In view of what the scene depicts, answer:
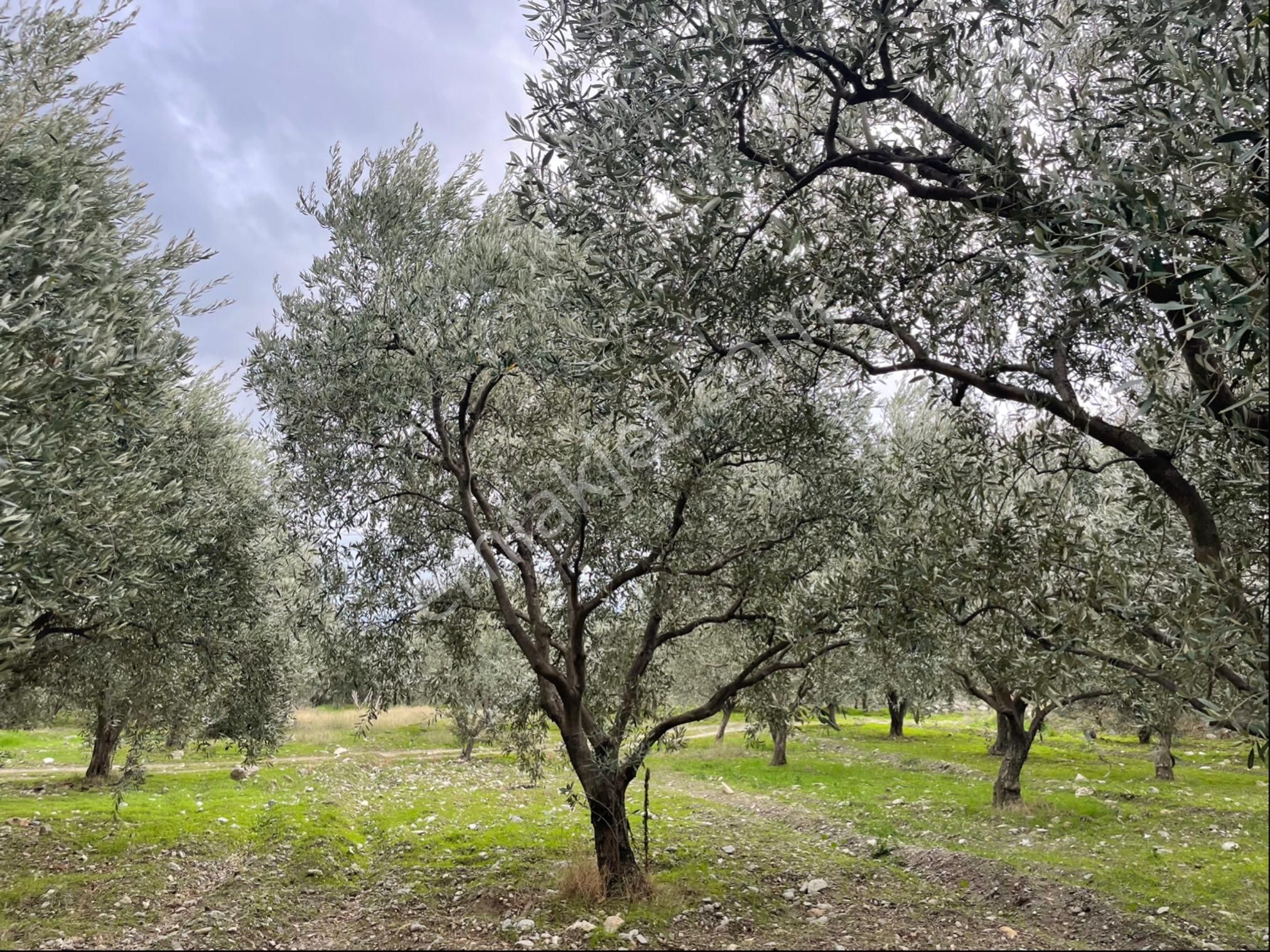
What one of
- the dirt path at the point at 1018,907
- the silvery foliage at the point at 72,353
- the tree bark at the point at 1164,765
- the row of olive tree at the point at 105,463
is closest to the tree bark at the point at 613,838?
the dirt path at the point at 1018,907

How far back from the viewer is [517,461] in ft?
45.0

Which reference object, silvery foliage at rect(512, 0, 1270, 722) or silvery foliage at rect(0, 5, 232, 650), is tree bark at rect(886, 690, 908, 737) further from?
silvery foliage at rect(0, 5, 232, 650)

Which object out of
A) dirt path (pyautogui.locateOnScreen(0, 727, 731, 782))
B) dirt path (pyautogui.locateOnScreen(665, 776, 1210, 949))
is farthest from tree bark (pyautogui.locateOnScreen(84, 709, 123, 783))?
dirt path (pyautogui.locateOnScreen(665, 776, 1210, 949))

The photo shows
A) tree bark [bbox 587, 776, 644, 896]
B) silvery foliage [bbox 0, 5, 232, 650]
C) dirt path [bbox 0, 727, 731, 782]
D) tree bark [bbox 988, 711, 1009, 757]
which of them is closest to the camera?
silvery foliage [bbox 0, 5, 232, 650]

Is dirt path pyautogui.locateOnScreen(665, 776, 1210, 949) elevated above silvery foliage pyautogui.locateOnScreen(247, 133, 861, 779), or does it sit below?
below

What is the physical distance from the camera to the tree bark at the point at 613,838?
1230cm

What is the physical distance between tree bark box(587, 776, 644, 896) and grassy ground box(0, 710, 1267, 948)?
1.38 feet

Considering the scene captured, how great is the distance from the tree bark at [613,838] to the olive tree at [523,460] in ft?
0.12

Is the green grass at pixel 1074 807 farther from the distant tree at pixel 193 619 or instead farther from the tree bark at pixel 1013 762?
the distant tree at pixel 193 619

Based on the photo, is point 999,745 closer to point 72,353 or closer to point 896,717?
point 896,717

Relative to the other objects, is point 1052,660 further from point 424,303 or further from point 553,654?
point 553,654

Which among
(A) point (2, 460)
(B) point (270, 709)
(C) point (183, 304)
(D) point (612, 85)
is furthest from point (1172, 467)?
(B) point (270, 709)

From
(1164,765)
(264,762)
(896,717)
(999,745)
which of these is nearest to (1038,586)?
(1164,765)

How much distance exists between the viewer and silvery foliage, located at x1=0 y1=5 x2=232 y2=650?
862cm
